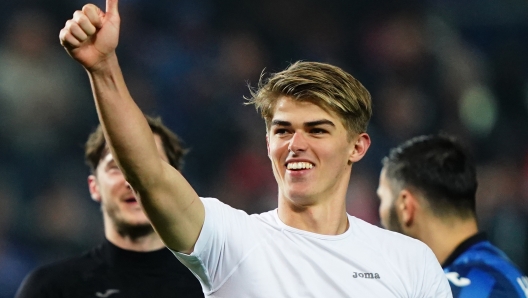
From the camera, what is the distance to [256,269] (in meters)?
2.33

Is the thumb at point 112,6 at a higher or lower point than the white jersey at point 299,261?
higher

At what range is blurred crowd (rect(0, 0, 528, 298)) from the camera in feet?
22.7

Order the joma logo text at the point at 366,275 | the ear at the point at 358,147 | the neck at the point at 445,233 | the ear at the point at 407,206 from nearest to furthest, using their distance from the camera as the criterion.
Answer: the joma logo text at the point at 366,275, the ear at the point at 358,147, the neck at the point at 445,233, the ear at the point at 407,206

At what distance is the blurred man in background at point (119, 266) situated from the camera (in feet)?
10.8

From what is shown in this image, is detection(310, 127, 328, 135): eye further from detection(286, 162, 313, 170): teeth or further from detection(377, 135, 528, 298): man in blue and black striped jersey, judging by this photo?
detection(377, 135, 528, 298): man in blue and black striped jersey

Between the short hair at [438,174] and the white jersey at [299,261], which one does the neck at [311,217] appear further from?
the short hair at [438,174]

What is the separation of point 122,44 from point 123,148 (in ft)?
19.3

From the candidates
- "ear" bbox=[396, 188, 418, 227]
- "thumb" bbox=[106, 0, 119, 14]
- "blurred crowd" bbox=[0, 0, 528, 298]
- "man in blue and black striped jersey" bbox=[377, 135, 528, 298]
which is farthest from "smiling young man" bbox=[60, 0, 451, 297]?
"blurred crowd" bbox=[0, 0, 528, 298]

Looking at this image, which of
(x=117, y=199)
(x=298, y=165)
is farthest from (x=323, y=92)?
(x=117, y=199)

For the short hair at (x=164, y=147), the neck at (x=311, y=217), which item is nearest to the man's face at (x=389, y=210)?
the short hair at (x=164, y=147)

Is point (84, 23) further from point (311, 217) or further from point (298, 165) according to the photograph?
point (311, 217)

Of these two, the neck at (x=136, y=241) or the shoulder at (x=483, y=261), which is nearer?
the shoulder at (x=483, y=261)

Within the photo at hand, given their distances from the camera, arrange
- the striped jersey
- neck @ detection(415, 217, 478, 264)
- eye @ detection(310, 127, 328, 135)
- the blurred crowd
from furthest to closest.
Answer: the blurred crowd, neck @ detection(415, 217, 478, 264), the striped jersey, eye @ detection(310, 127, 328, 135)

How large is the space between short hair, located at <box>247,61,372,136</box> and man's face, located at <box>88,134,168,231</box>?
3.27ft
